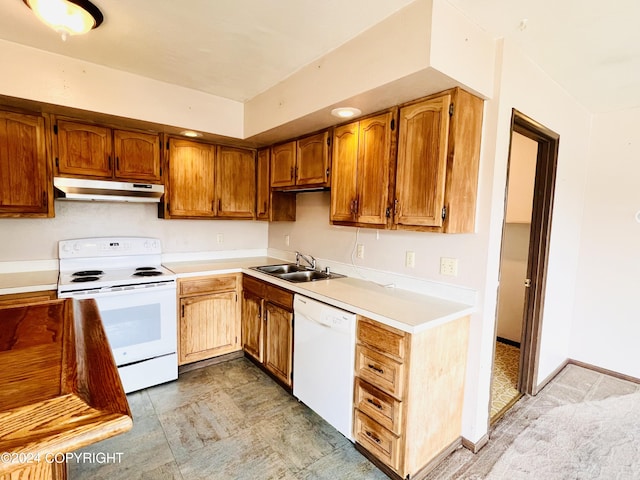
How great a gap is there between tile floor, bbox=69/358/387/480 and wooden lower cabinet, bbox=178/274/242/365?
341mm

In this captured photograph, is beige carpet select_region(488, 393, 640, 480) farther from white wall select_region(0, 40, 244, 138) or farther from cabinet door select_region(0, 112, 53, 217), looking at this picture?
cabinet door select_region(0, 112, 53, 217)

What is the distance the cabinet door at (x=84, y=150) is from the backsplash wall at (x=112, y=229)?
424 millimetres

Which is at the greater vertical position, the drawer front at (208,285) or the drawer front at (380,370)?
the drawer front at (208,285)

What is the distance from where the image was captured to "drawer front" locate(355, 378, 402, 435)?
1738 mm

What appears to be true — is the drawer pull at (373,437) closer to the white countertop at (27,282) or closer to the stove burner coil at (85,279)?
the stove burner coil at (85,279)

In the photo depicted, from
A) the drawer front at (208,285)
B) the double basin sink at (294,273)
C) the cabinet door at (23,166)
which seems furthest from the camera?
the double basin sink at (294,273)

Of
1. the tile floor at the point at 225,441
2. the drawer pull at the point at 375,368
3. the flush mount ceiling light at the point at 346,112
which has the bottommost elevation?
the tile floor at the point at 225,441

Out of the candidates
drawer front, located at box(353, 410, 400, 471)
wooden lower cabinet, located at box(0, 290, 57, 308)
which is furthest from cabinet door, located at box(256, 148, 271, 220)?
drawer front, located at box(353, 410, 400, 471)

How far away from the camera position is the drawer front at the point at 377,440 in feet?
5.77

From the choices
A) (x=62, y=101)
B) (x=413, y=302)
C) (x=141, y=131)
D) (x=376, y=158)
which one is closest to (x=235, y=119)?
(x=141, y=131)

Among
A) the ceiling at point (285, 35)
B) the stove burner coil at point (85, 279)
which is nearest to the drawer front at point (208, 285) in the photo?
the stove burner coil at point (85, 279)

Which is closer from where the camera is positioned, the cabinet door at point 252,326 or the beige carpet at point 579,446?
the beige carpet at point 579,446

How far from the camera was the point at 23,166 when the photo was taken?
Result: 2404 mm

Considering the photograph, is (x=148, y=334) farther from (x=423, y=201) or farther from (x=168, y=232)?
Answer: (x=423, y=201)
